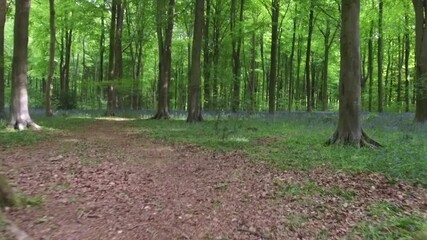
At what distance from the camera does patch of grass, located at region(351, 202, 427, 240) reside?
443 centimetres

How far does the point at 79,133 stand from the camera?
13.4m

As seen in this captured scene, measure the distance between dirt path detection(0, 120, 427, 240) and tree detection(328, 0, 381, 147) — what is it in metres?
3.11

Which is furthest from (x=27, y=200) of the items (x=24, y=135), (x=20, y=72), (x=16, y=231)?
(x=20, y=72)

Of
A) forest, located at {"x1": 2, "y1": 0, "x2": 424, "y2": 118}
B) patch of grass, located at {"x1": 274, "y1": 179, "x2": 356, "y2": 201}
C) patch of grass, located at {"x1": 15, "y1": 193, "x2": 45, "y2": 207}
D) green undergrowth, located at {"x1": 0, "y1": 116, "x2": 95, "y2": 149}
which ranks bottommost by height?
patch of grass, located at {"x1": 15, "y1": 193, "x2": 45, "y2": 207}

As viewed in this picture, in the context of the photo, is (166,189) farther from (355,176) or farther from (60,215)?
(355,176)

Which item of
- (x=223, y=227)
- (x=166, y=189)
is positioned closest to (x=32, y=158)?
(x=166, y=189)

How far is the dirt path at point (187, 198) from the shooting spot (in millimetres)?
4797

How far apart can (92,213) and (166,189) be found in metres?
1.49

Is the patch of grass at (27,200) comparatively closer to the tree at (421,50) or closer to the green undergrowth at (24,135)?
the green undergrowth at (24,135)

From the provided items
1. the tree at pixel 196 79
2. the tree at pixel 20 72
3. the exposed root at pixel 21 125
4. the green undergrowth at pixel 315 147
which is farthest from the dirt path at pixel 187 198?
the tree at pixel 196 79

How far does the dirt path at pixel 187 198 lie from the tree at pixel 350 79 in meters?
3.11

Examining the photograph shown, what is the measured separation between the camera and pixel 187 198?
19.8 ft

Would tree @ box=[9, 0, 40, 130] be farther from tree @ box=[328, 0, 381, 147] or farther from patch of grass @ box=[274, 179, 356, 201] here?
patch of grass @ box=[274, 179, 356, 201]

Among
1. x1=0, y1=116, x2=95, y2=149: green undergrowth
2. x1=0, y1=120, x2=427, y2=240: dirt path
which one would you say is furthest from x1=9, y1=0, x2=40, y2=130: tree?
x1=0, y1=120, x2=427, y2=240: dirt path
